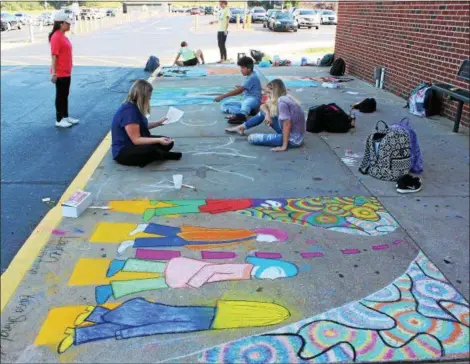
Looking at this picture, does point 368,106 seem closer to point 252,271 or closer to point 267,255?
point 267,255

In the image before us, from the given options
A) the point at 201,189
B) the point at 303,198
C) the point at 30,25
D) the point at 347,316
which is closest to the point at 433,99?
the point at 303,198

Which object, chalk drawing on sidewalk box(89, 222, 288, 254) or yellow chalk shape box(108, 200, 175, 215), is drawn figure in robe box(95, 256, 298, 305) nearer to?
chalk drawing on sidewalk box(89, 222, 288, 254)

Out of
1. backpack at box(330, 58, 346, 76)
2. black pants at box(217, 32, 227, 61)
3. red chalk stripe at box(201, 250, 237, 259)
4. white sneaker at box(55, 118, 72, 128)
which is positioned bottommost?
red chalk stripe at box(201, 250, 237, 259)

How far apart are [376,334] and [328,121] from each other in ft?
15.2

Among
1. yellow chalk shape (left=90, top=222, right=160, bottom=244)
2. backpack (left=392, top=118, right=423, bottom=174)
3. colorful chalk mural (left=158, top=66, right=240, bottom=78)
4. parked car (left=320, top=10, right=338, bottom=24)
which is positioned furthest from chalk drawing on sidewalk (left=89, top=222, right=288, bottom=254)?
parked car (left=320, top=10, right=338, bottom=24)

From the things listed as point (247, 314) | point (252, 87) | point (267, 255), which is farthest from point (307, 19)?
point (247, 314)

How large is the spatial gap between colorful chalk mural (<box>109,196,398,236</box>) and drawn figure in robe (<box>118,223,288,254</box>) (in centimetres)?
25

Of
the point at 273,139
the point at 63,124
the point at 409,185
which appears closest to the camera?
the point at 409,185

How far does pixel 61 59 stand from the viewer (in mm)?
7371

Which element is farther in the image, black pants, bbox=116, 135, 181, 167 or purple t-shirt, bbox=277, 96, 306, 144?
purple t-shirt, bbox=277, 96, 306, 144

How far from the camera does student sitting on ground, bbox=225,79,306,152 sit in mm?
5879

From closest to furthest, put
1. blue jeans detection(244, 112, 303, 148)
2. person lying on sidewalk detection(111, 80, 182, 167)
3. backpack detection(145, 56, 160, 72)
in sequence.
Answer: person lying on sidewalk detection(111, 80, 182, 167)
blue jeans detection(244, 112, 303, 148)
backpack detection(145, 56, 160, 72)

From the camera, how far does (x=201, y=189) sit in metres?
4.86

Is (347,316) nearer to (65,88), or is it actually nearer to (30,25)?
(65,88)
